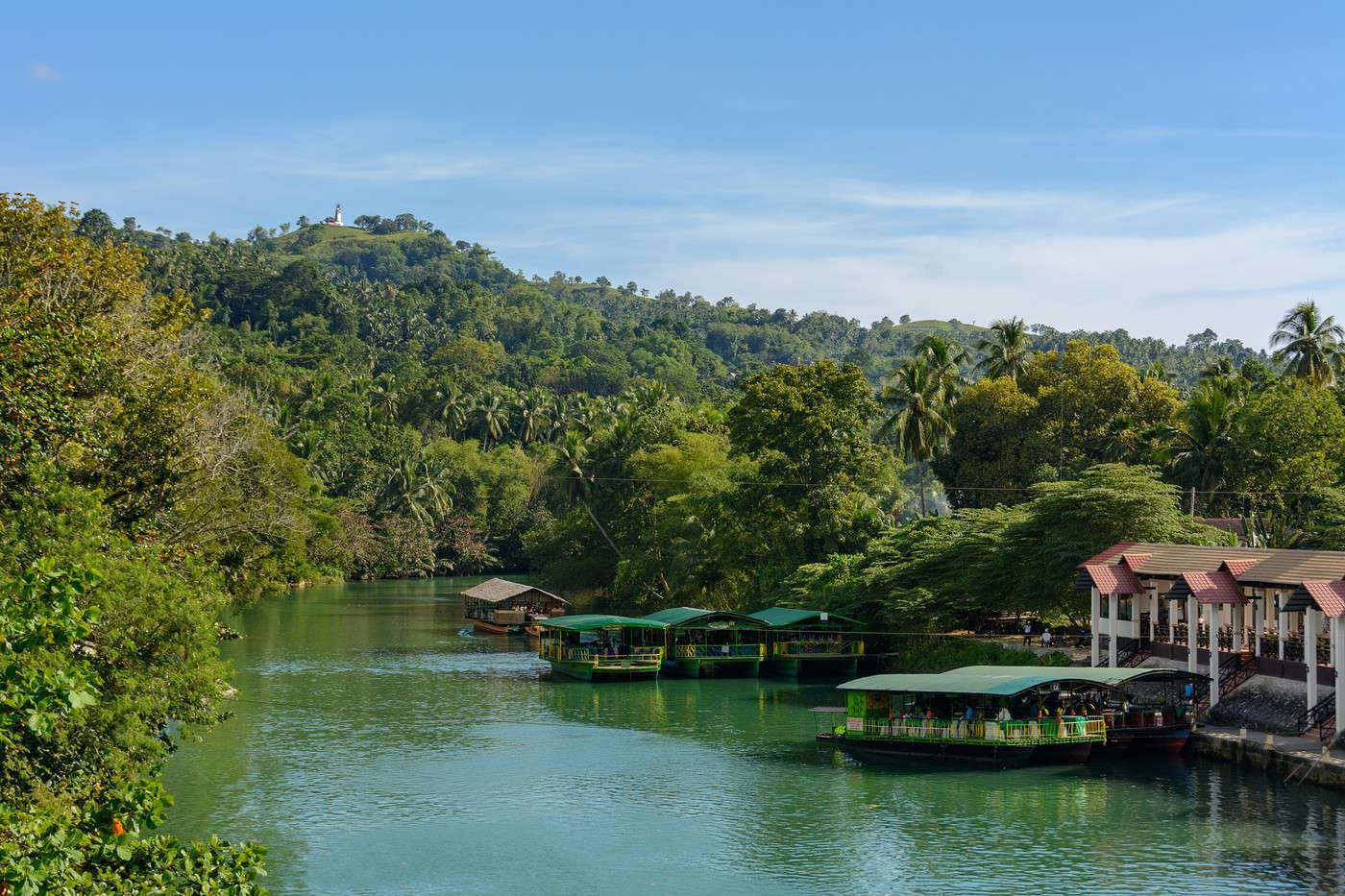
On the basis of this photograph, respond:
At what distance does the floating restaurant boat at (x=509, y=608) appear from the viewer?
247 ft

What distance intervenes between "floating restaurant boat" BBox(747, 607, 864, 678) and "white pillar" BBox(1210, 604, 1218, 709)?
64.3 feet

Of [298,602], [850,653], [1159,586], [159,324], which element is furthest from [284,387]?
[1159,586]

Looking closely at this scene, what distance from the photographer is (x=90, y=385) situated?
32.3 meters

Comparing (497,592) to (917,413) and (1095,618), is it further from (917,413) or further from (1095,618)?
(1095,618)

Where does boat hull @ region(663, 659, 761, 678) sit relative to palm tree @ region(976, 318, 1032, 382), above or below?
below

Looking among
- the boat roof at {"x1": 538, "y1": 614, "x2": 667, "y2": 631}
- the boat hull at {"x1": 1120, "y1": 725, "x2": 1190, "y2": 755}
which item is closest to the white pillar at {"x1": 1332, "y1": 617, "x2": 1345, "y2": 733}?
the boat hull at {"x1": 1120, "y1": 725, "x2": 1190, "y2": 755}

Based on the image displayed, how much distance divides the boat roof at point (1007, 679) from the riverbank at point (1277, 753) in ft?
6.94

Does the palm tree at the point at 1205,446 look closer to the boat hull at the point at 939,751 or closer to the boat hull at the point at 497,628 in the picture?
the boat hull at the point at 939,751

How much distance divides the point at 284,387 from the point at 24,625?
389ft

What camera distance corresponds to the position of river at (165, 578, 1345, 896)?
86.0 ft

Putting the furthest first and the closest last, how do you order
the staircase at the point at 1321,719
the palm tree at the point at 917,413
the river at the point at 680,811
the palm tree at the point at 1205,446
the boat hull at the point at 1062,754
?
the palm tree at the point at 917,413, the palm tree at the point at 1205,446, the boat hull at the point at 1062,754, the staircase at the point at 1321,719, the river at the point at 680,811

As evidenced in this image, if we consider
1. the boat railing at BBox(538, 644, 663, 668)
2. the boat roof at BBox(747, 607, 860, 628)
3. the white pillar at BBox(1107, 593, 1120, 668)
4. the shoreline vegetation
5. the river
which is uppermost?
the shoreline vegetation

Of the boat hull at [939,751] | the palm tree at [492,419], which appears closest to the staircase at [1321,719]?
the boat hull at [939,751]

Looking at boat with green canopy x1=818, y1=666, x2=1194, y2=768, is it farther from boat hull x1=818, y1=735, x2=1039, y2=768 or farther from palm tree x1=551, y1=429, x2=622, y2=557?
palm tree x1=551, y1=429, x2=622, y2=557
